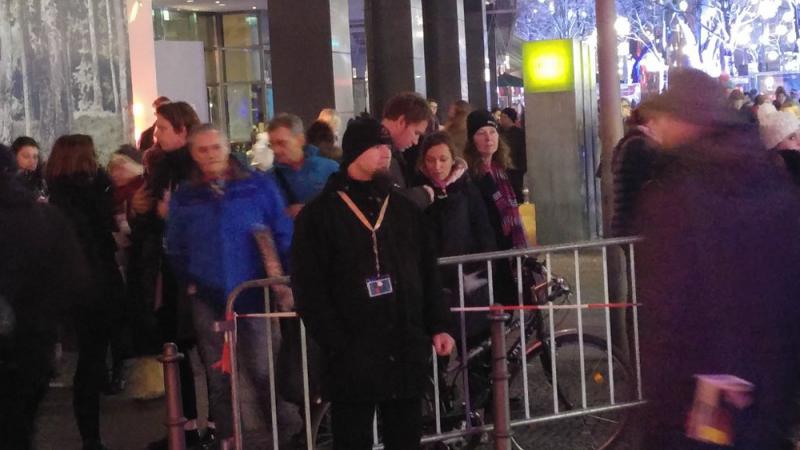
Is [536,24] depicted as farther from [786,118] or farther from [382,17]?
[786,118]

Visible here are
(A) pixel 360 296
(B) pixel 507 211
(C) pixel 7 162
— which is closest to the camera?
(C) pixel 7 162

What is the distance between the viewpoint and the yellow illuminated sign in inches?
604

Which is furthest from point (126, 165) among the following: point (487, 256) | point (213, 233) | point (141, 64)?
point (141, 64)

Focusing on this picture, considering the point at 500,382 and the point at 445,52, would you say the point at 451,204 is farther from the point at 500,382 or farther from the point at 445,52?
the point at 445,52

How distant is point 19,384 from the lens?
516 cm

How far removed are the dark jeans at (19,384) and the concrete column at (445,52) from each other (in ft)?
A: 88.8

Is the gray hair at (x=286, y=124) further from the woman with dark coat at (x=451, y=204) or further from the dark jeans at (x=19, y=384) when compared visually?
the dark jeans at (x=19, y=384)

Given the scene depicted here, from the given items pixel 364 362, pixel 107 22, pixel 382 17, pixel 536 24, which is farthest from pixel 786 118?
pixel 536 24

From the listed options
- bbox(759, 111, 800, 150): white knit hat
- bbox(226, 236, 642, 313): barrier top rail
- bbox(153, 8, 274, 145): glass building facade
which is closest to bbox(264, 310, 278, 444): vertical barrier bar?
bbox(226, 236, 642, 313): barrier top rail

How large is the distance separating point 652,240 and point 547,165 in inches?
467

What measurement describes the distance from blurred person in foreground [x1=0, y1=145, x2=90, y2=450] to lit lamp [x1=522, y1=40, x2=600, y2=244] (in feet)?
35.3

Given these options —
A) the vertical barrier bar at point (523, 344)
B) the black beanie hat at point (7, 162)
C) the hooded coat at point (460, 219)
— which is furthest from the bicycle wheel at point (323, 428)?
the black beanie hat at point (7, 162)

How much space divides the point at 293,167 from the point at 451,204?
1091 mm

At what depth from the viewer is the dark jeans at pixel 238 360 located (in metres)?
6.73
